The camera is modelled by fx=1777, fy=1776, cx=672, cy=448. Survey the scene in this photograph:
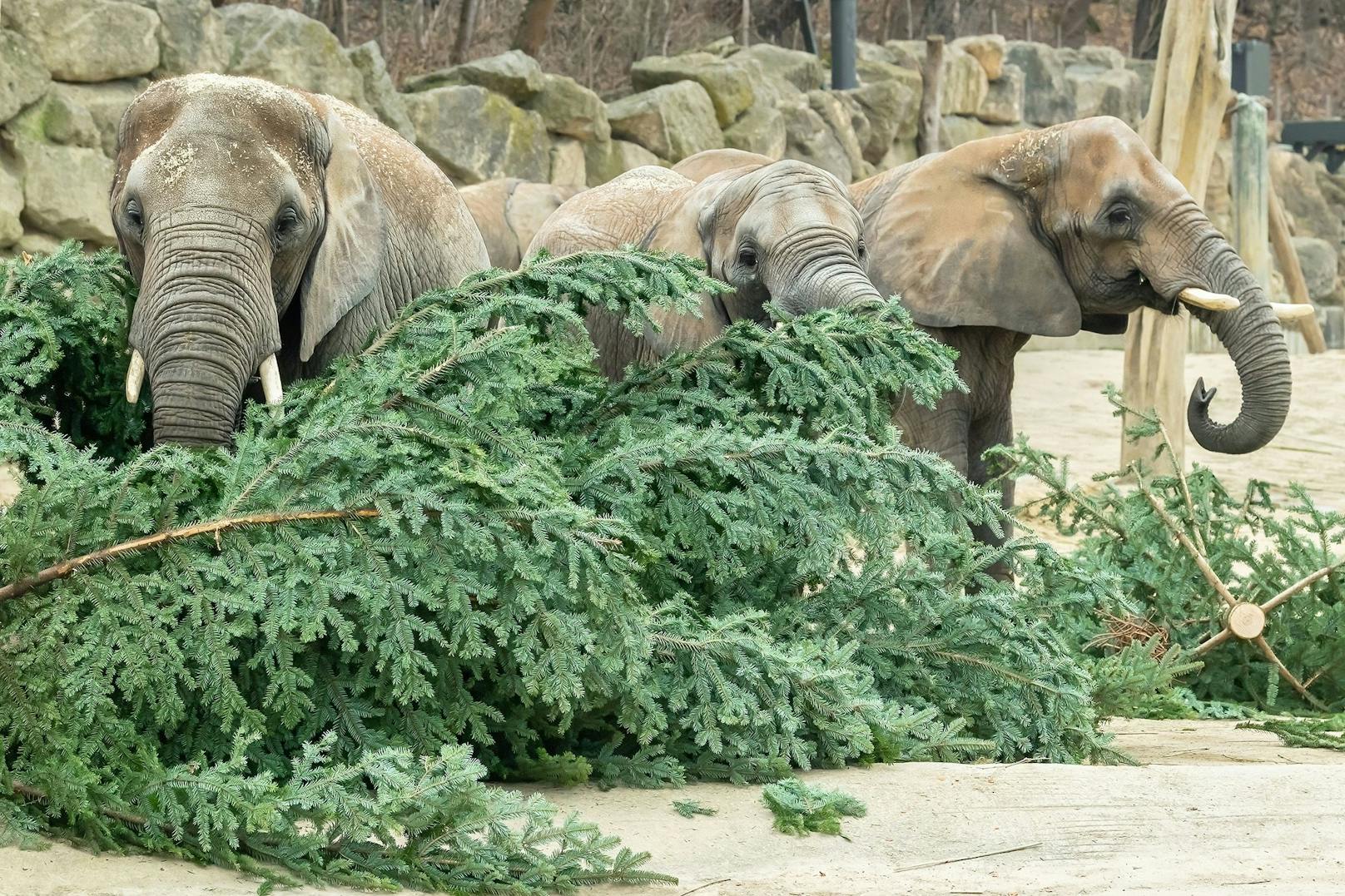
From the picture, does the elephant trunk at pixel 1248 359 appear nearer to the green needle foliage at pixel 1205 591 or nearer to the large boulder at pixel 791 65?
the green needle foliage at pixel 1205 591

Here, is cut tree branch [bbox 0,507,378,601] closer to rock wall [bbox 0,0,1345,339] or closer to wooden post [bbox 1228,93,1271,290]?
rock wall [bbox 0,0,1345,339]

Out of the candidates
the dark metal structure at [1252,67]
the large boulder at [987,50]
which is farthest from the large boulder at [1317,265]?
the dark metal structure at [1252,67]

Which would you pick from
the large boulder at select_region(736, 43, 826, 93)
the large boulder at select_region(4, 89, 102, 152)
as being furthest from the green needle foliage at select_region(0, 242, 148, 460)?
the large boulder at select_region(736, 43, 826, 93)

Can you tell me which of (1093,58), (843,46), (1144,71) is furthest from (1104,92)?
(843,46)

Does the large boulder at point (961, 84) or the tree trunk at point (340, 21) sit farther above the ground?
the large boulder at point (961, 84)

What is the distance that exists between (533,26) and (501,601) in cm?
1232

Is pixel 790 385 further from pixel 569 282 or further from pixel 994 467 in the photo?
pixel 994 467

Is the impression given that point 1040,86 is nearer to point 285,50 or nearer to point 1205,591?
point 285,50

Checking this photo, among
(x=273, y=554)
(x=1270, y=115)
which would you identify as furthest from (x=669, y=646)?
(x=1270, y=115)

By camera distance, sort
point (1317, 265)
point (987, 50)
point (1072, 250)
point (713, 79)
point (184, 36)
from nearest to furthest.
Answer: point (1072, 250) → point (184, 36) → point (713, 79) → point (987, 50) → point (1317, 265)

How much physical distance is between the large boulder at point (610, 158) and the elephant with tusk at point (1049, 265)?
23.0 feet

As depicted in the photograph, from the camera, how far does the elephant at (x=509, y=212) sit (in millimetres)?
9719

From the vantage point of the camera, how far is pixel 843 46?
57.0 feet

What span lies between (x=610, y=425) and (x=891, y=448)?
2.11 ft
